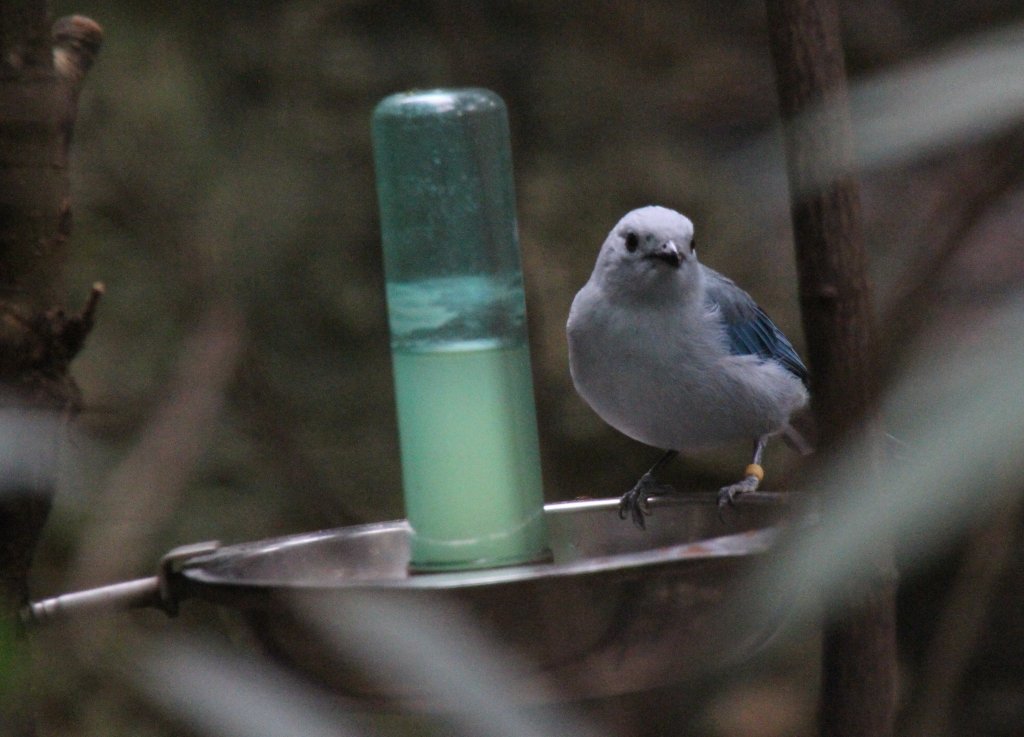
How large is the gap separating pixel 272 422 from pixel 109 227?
814 millimetres

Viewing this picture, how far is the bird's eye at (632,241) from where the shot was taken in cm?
240

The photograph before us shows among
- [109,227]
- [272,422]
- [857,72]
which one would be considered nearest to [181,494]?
[272,422]

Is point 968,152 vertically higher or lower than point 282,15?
lower

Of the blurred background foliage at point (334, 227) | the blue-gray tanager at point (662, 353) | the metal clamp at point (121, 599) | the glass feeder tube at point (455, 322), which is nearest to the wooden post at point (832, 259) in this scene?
the glass feeder tube at point (455, 322)

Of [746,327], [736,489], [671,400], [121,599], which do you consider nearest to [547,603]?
[121,599]

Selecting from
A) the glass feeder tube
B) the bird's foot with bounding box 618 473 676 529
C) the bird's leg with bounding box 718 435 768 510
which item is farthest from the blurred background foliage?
the glass feeder tube

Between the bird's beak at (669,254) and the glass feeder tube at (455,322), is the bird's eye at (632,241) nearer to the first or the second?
the bird's beak at (669,254)

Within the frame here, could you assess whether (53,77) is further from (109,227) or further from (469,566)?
(109,227)

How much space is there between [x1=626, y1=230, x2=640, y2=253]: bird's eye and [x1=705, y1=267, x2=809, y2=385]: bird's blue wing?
26 centimetres

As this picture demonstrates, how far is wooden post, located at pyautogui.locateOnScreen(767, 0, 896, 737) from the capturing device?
1.60 meters

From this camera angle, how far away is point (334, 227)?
454 cm

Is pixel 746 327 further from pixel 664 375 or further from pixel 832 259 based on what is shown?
pixel 832 259

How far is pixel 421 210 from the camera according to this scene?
195 centimetres

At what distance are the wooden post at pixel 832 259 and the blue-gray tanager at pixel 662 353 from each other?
0.55 m
